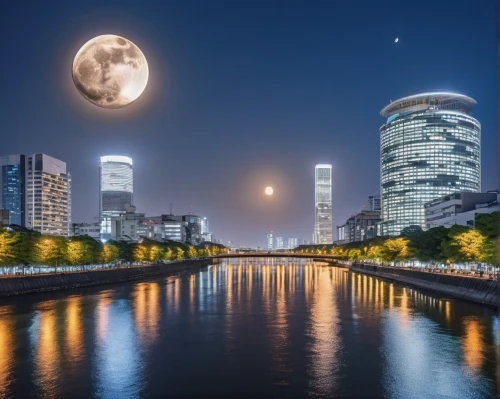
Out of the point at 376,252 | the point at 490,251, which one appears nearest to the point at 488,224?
the point at 490,251

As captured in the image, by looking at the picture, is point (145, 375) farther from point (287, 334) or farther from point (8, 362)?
point (287, 334)

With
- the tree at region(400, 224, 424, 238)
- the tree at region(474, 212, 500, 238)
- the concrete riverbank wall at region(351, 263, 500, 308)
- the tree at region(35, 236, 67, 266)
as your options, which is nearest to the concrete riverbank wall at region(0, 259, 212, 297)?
the tree at region(35, 236, 67, 266)

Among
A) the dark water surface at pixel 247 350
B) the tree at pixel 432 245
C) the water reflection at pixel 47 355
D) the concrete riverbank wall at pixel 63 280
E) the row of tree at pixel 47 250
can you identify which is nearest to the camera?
the water reflection at pixel 47 355

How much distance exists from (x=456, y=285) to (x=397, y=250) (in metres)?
68.5

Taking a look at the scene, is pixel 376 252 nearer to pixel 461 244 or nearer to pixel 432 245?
pixel 432 245

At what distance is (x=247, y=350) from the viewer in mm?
30516

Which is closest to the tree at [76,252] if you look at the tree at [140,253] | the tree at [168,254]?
the tree at [140,253]

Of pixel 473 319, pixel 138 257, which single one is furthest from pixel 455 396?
pixel 138 257

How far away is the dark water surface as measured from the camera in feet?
73.4

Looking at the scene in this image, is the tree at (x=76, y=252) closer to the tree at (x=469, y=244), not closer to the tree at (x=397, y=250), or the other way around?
the tree at (x=469, y=244)

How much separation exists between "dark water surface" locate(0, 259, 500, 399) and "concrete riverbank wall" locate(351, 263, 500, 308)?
2.40 metres

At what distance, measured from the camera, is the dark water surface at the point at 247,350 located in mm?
22359

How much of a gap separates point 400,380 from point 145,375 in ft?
42.2

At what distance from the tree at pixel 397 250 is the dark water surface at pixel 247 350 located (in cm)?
6432
